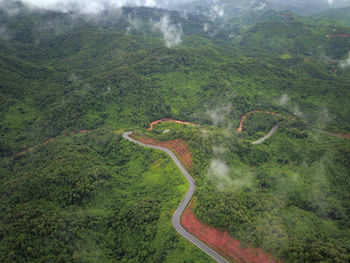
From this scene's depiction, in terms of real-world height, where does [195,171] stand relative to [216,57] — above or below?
below

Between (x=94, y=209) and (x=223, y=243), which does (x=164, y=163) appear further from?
(x=223, y=243)

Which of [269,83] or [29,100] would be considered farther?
[269,83]

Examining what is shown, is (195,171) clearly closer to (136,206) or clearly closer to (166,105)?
(136,206)

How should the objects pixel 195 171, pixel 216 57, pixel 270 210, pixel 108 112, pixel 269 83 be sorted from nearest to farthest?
pixel 270 210 < pixel 195 171 < pixel 108 112 < pixel 269 83 < pixel 216 57

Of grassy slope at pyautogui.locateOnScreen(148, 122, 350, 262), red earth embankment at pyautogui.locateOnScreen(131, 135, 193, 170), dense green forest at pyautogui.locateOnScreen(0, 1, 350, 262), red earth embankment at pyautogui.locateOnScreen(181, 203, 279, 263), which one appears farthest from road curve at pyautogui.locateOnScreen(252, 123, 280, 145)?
red earth embankment at pyautogui.locateOnScreen(181, 203, 279, 263)

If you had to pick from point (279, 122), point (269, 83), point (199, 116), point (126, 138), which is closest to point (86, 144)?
point (126, 138)

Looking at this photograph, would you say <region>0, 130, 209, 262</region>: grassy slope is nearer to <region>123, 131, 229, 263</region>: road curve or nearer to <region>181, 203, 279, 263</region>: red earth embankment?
<region>123, 131, 229, 263</region>: road curve
